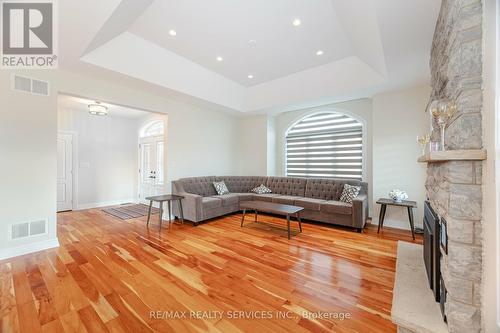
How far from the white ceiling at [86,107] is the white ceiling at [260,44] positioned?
1558mm

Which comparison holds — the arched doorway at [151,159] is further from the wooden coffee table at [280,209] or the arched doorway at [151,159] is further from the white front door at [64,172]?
the wooden coffee table at [280,209]

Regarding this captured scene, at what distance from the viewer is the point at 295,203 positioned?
452 centimetres

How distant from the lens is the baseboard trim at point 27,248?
2695 millimetres

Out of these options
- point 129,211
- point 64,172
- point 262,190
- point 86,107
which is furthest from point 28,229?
point 262,190

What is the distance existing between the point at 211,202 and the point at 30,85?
11.2ft

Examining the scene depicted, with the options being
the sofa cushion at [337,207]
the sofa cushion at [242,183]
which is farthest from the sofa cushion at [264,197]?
the sofa cushion at [337,207]

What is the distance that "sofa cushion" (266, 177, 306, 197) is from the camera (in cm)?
512

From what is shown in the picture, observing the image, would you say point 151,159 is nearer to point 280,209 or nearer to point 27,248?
point 27,248

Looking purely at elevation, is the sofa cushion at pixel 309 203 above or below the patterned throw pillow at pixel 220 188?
below

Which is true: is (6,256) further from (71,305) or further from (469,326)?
(469,326)

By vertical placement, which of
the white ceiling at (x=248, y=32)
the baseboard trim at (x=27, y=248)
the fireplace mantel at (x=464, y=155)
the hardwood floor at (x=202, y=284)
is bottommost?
the hardwood floor at (x=202, y=284)

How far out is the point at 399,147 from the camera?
13.0 feet

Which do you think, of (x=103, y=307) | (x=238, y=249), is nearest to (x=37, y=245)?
(x=103, y=307)

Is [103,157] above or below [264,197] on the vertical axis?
above
